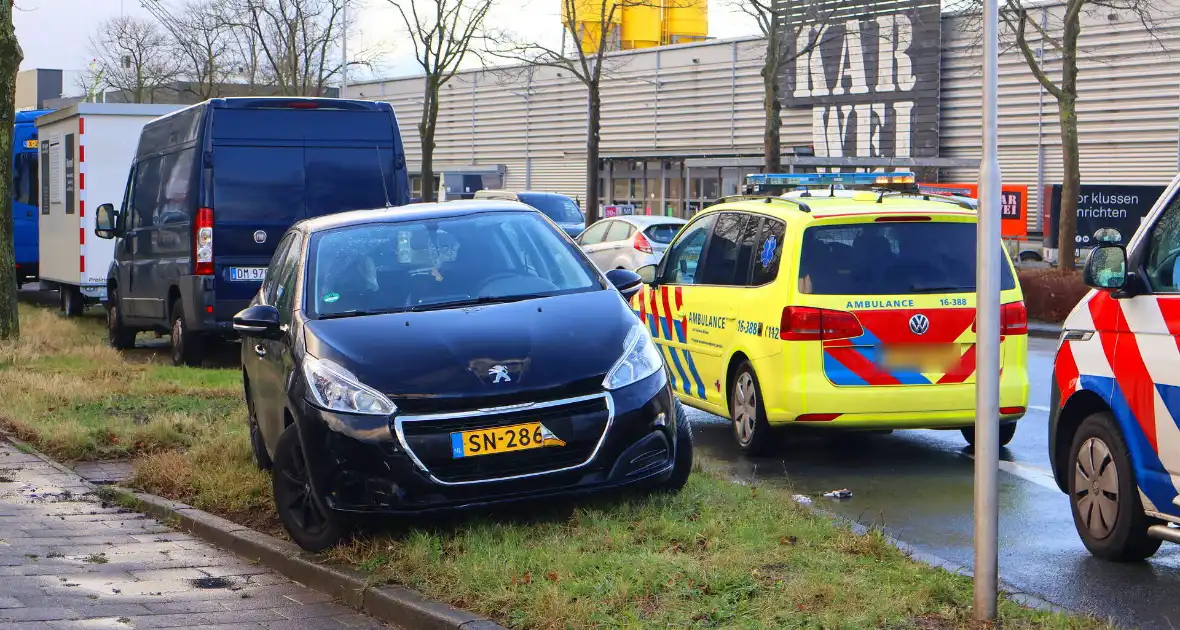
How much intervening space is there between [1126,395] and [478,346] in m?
2.72

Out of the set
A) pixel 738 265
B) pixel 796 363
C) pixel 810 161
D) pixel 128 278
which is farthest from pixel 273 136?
pixel 810 161

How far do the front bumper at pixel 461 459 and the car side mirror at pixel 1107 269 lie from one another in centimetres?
198

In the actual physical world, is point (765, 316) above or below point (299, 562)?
above

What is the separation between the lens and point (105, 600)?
5996mm

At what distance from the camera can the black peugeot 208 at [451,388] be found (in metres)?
6.15

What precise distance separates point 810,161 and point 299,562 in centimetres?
1979

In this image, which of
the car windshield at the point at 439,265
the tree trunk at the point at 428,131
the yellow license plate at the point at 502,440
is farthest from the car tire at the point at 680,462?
the tree trunk at the point at 428,131

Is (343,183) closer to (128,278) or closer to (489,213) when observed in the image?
(128,278)

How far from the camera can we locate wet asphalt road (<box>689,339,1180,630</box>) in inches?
238

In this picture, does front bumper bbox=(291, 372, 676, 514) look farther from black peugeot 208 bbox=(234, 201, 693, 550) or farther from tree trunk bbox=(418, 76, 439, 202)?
tree trunk bbox=(418, 76, 439, 202)

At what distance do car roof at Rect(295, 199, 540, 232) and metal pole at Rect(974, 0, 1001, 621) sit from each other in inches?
141

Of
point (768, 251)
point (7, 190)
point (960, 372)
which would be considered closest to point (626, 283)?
point (768, 251)

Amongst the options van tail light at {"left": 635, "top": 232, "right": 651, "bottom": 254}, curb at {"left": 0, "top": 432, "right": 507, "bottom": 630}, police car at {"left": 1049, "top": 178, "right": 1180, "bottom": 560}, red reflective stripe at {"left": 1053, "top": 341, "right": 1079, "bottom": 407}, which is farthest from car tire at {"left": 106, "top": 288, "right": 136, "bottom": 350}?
police car at {"left": 1049, "top": 178, "right": 1180, "bottom": 560}

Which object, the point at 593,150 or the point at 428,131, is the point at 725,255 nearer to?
the point at 593,150
